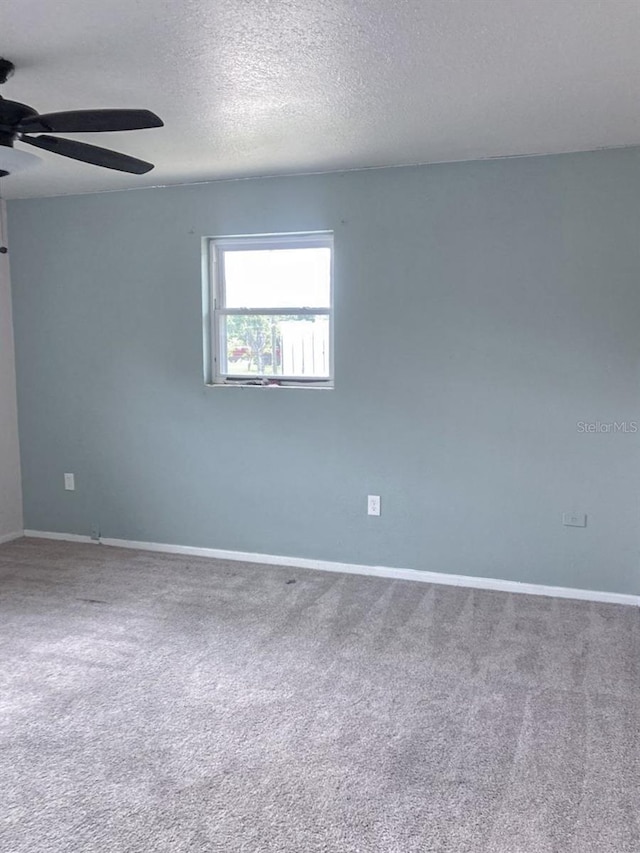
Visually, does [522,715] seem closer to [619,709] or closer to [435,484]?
[619,709]

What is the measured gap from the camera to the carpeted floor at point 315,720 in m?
1.75

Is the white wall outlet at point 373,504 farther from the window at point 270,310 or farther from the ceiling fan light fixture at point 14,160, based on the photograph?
the ceiling fan light fixture at point 14,160

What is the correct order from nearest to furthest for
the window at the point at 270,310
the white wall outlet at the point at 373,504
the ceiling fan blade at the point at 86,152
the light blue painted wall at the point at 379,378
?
1. the ceiling fan blade at the point at 86,152
2. the light blue painted wall at the point at 379,378
3. the white wall outlet at the point at 373,504
4. the window at the point at 270,310

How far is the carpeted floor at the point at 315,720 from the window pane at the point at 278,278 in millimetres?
1694

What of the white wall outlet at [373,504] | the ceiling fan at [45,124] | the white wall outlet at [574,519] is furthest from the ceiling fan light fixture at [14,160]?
the white wall outlet at [574,519]

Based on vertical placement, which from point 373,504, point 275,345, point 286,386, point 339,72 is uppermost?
point 339,72

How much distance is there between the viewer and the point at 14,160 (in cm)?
211

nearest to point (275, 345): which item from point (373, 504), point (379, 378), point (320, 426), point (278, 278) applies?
→ point (278, 278)

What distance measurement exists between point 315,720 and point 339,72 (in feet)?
7.45

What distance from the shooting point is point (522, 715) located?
2273mm

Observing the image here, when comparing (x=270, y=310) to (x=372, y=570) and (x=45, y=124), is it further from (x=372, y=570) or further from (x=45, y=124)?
(x=45, y=124)

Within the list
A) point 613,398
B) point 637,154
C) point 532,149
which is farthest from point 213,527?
point 637,154

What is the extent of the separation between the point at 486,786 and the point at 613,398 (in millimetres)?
2055

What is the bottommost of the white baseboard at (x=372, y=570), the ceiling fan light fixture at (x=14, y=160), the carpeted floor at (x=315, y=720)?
the carpeted floor at (x=315, y=720)
